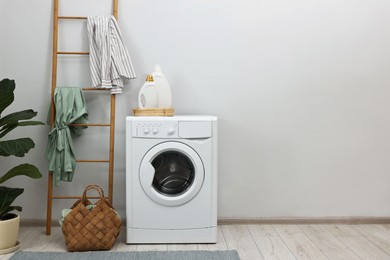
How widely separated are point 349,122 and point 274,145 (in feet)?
1.90

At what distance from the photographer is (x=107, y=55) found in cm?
328

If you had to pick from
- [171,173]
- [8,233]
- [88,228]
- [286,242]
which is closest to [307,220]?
[286,242]

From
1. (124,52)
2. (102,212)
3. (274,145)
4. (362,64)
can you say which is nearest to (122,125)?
(124,52)

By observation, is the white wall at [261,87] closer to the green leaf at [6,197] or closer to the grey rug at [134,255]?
the green leaf at [6,197]

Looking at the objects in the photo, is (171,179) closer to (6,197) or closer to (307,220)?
(6,197)

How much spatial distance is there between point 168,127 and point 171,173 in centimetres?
31

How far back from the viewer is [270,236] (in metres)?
3.25

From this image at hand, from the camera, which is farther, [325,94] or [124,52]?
[325,94]

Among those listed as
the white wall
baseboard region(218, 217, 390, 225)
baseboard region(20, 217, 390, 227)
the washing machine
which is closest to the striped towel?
the white wall

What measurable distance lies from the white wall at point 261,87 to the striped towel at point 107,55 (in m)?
0.14

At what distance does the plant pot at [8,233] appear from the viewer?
2.87 meters

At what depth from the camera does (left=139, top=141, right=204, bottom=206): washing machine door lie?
3.03 metres

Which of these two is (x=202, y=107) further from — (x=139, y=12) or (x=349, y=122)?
(x=349, y=122)

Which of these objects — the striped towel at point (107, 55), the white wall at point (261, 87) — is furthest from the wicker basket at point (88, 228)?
the striped towel at point (107, 55)
